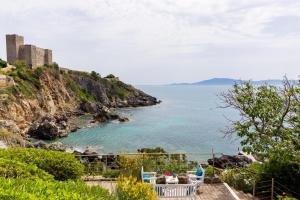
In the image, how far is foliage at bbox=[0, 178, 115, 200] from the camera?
17.0 ft

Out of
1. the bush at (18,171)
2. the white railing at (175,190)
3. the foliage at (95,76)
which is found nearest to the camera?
the bush at (18,171)

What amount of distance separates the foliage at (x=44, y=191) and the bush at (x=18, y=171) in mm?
1291

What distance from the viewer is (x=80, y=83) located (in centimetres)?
8956

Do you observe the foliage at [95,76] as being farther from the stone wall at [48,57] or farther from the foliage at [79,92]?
the stone wall at [48,57]

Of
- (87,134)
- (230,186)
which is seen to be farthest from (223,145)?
(230,186)

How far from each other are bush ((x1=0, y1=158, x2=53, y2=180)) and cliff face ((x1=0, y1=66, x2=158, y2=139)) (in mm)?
34031

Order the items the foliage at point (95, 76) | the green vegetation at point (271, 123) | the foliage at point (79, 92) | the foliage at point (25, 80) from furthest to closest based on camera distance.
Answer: the foliage at point (95, 76) → the foliage at point (79, 92) → the foliage at point (25, 80) → the green vegetation at point (271, 123)

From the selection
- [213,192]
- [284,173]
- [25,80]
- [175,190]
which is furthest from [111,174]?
[25,80]

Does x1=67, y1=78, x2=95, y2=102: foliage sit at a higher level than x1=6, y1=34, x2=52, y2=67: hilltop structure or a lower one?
lower

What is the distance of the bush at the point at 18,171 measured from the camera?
25.7ft

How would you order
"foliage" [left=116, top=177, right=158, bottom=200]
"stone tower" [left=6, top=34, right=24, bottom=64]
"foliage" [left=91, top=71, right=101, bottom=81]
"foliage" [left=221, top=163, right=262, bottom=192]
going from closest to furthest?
"foliage" [left=116, top=177, right=158, bottom=200], "foliage" [left=221, top=163, right=262, bottom=192], "stone tower" [left=6, top=34, right=24, bottom=64], "foliage" [left=91, top=71, right=101, bottom=81]

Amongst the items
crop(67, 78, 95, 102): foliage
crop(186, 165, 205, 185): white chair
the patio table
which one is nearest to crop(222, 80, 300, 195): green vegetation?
crop(186, 165, 205, 185): white chair

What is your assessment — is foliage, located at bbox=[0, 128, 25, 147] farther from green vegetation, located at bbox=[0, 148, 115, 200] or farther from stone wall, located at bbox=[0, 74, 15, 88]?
stone wall, located at bbox=[0, 74, 15, 88]

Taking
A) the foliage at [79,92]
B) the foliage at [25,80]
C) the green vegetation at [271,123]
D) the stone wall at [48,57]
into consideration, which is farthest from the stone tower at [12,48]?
the green vegetation at [271,123]
